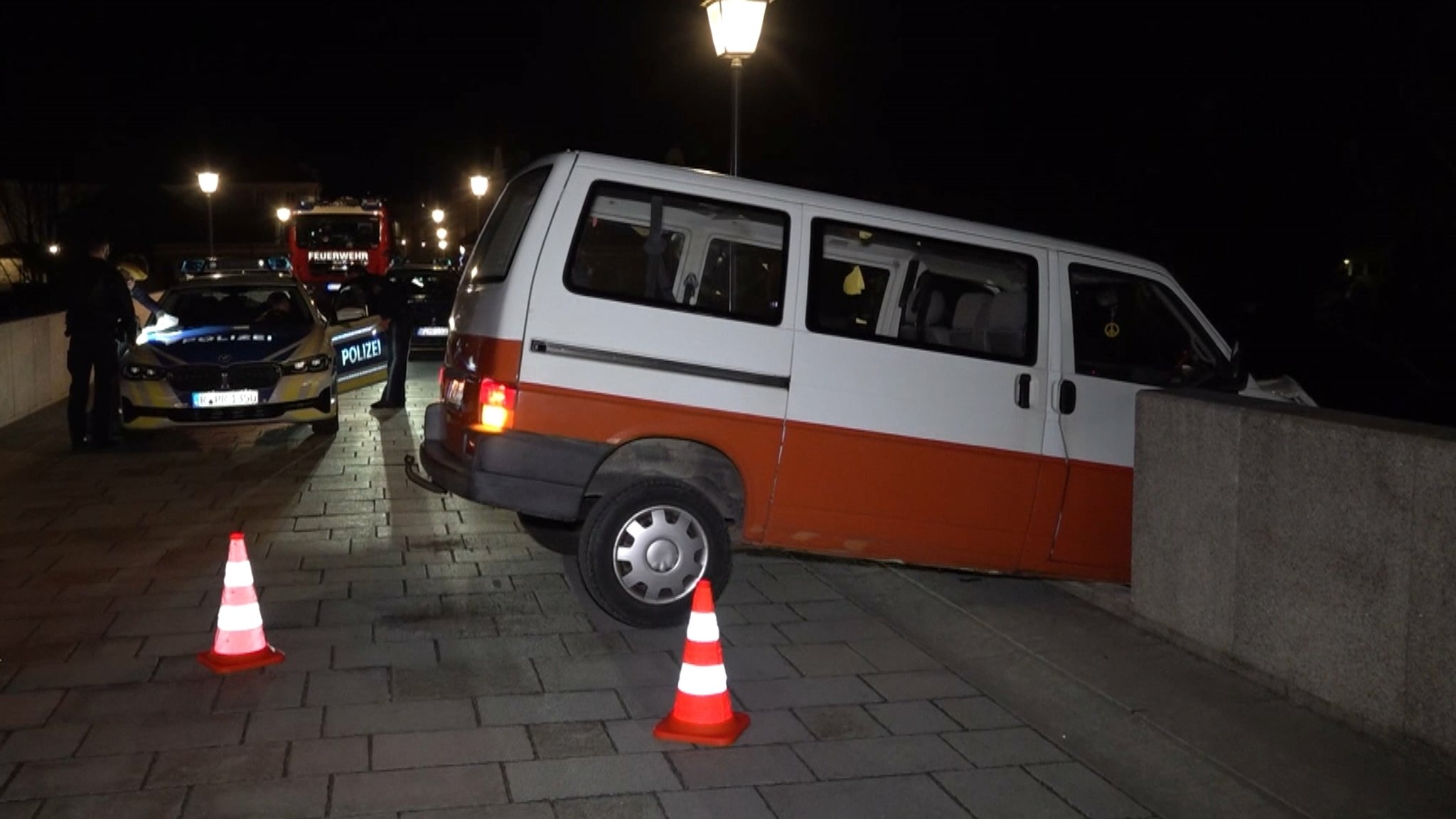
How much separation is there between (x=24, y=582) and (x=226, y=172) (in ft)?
311

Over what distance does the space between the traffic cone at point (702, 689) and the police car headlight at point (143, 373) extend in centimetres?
861

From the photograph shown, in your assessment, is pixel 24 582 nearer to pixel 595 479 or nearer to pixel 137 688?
pixel 137 688

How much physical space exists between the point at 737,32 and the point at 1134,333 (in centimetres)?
516

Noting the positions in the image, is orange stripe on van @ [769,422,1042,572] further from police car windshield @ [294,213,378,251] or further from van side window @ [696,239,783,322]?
police car windshield @ [294,213,378,251]

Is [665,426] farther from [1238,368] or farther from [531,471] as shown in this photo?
[1238,368]

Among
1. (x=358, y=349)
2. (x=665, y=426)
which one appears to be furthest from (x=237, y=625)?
(x=358, y=349)

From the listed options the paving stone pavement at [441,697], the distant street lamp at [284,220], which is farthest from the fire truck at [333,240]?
the paving stone pavement at [441,697]

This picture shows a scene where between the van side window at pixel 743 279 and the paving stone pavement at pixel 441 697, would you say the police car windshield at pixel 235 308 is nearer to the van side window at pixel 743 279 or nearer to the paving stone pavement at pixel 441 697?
the paving stone pavement at pixel 441 697

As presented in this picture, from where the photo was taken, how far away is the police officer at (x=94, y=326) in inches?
485

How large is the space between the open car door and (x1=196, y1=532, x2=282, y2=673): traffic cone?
7742mm

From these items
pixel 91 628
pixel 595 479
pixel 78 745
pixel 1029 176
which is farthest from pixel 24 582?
pixel 1029 176

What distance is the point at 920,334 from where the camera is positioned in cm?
718

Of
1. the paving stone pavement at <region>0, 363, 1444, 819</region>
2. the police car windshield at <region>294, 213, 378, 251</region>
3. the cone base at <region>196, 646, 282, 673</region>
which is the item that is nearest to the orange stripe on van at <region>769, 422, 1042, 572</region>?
the paving stone pavement at <region>0, 363, 1444, 819</region>

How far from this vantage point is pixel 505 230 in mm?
7246
